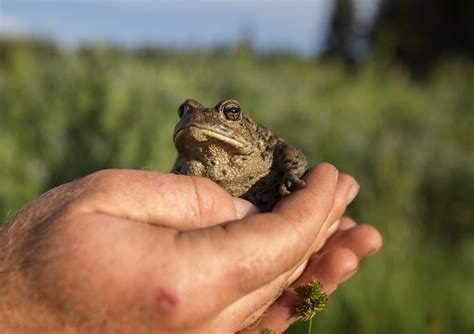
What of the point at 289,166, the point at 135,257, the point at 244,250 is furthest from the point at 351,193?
the point at 135,257

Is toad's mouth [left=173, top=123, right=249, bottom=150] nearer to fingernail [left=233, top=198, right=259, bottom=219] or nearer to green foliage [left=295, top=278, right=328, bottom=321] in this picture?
fingernail [left=233, top=198, right=259, bottom=219]

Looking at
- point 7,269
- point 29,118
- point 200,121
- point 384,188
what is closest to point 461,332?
point 384,188

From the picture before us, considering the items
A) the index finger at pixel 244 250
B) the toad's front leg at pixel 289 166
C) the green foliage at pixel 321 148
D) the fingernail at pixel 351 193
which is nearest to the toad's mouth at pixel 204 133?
the toad's front leg at pixel 289 166

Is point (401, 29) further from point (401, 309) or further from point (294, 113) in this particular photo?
point (401, 309)

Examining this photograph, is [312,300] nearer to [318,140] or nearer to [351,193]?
[351,193]

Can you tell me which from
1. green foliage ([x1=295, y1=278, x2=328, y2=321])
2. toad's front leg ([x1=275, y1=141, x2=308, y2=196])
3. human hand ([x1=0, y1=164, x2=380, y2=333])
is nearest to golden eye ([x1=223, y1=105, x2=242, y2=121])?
toad's front leg ([x1=275, y1=141, x2=308, y2=196])

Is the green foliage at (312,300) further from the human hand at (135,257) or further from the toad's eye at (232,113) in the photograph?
the toad's eye at (232,113)
